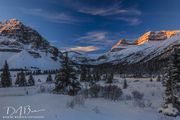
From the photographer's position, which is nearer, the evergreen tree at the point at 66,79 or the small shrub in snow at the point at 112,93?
the small shrub in snow at the point at 112,93

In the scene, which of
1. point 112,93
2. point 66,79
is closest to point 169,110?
point 112,93

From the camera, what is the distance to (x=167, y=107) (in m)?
21.1

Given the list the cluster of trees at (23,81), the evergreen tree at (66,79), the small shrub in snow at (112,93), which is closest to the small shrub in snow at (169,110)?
the small shrub in snow at (112,93)

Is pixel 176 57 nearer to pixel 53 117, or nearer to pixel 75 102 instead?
pixel 75 102

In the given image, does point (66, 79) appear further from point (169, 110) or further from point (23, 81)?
point (23, 81)

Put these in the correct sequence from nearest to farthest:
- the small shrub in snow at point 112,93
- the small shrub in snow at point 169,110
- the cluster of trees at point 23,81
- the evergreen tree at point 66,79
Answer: the small shrub in snow at point 169,110 → the small shrub in snow at point 112,93 → the evergreen tree at point 66,79 → the cluster of trees at point 23,81

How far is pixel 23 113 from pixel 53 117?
1202 millimetres

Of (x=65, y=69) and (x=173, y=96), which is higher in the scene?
(x=65, y=69)

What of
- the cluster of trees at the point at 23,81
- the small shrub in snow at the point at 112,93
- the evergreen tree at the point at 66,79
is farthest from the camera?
the cluster of trees at the point at 23,81

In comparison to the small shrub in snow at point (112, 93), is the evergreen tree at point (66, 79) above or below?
above

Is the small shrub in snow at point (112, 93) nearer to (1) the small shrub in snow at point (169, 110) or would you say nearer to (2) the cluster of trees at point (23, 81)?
(1) the small shrub in snow at point (169, 110)

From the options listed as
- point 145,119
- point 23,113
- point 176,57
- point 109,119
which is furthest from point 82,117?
point 176,57

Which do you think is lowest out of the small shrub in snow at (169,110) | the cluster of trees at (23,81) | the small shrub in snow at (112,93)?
the small shrub in snow at (169,110)

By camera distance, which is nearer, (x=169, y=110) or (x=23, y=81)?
(x=169, y=110)
